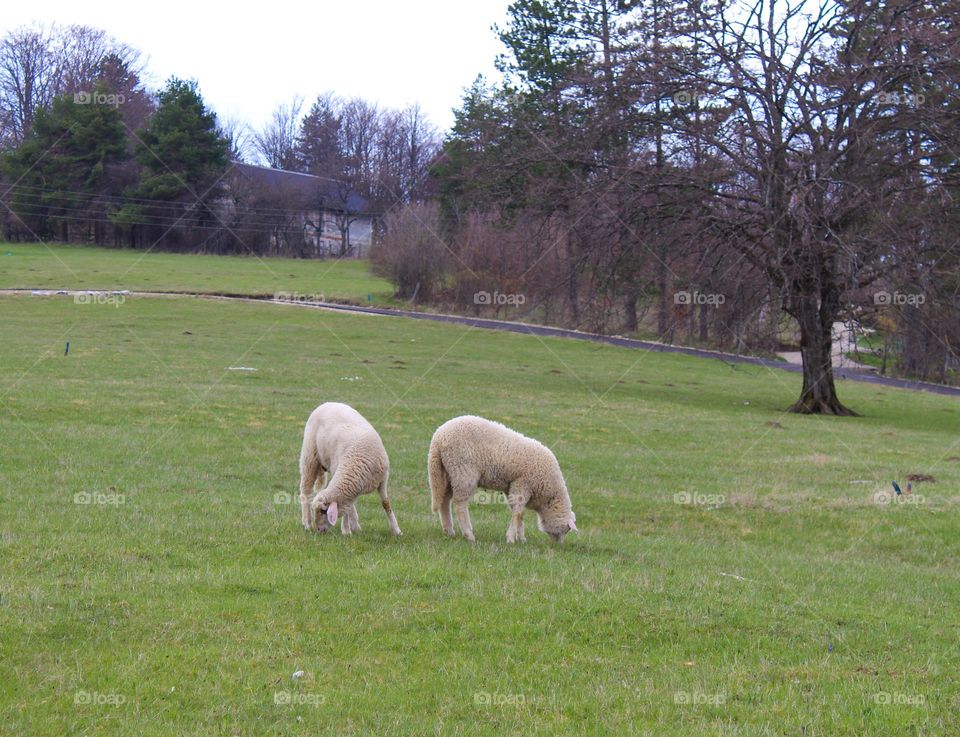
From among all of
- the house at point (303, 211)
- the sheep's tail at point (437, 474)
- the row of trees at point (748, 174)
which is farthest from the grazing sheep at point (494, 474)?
the house at point (303, 211)

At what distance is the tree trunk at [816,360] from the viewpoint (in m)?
30.6

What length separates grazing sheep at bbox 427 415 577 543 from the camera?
11508 millimetres

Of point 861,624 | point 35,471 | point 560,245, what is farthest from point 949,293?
point 35,471

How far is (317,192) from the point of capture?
75500 millimetres

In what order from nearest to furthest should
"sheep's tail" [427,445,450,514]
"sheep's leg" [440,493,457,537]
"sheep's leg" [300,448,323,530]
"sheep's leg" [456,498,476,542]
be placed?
"sheep's leg" [456,498,476,542]
"sheep's tail" [427,445,450,514]
"sheep's leg" [440,493,457,537]
"sheep's leg" [300,448,323,530]

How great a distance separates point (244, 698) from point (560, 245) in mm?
27775

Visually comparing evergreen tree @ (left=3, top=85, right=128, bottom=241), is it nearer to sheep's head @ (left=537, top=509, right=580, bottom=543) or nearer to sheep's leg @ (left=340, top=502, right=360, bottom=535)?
sheep's leg @ (left=340, top=502, right=360, bottom=535)

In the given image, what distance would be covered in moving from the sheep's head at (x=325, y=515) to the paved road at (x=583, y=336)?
3655 centimetres

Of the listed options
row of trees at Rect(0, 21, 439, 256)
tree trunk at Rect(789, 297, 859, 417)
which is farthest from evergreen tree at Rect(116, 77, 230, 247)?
tree trunk at Rect(789, 297, 859, 417)

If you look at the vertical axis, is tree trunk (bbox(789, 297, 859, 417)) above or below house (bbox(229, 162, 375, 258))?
below

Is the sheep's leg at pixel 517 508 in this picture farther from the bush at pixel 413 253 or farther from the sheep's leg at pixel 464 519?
the bush at pixel 413 253

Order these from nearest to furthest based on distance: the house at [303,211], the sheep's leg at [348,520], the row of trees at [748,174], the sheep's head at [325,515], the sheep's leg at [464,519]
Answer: the sheep's head at [325,515] < the sheep's leg at [348,520] < the sheep's leg at [464,519] < the row of trees at [748,174] < the house at [303,211]

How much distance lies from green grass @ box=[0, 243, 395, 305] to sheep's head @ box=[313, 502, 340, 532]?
51.8 meters

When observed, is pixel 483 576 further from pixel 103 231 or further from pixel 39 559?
pixel 103 231
